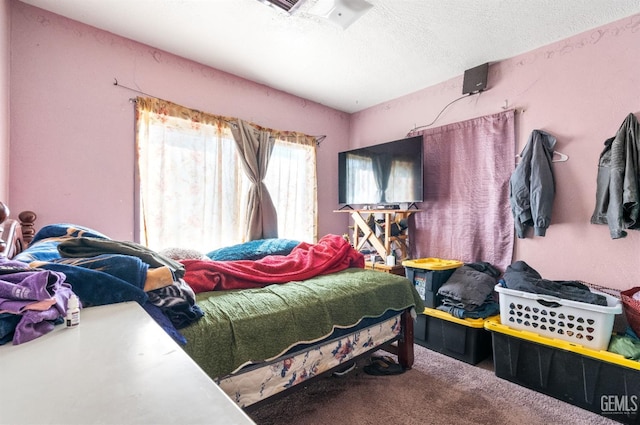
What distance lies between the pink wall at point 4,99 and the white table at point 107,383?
1.69 meters

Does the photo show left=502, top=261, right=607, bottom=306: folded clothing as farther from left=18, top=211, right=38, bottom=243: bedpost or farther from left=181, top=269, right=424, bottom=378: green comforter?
left=18, top=211, right=38, bottom=243: bedpost

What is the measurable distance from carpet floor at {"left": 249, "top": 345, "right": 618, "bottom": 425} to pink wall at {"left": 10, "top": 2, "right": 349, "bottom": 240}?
5.90ft

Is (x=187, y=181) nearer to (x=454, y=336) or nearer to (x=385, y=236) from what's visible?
(x=385, y=236)

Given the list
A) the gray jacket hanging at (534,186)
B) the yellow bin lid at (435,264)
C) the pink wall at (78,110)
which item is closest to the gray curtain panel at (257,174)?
the pink wall at (78,110)

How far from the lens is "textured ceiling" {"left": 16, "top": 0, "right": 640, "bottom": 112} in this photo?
178 centimetres

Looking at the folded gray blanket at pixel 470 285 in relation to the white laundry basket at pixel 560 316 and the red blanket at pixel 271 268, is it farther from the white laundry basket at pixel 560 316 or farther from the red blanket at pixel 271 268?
the red blanket at pixel 271 268

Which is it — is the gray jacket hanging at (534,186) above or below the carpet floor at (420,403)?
above

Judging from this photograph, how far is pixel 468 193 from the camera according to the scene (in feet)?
8.39

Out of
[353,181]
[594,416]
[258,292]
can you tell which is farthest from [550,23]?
[258,292]

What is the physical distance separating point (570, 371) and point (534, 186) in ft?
3.91

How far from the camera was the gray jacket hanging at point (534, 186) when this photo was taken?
79.7 inches

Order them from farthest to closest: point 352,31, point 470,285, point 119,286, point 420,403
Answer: point 470,285
point 352,31
point 420,403
point 119,286

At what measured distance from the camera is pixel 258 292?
1.46 meters

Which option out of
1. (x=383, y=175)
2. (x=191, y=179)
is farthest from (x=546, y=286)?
(x=191, y=179)
